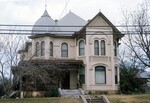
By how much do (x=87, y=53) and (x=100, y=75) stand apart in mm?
3026

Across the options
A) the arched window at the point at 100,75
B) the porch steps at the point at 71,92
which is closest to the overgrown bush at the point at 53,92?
the porch steps at the point at 71,92

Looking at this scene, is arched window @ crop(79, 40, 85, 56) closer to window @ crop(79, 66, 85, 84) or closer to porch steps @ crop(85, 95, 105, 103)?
window @ crop(79, 66, 85, 84)

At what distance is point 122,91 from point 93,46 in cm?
655

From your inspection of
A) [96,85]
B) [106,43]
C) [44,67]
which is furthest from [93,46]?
[44,67]

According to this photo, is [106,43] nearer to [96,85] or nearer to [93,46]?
[93,46]

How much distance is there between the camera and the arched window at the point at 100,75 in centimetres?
4119

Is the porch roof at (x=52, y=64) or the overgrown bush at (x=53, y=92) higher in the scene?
the porch roof at (x=52, y=64)

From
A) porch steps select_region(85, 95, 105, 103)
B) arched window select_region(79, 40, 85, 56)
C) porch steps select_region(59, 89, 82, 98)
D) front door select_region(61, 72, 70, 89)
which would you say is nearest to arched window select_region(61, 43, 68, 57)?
arched window select_region(79, 40, 85, 56)

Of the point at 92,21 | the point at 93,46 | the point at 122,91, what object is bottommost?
the point at 122,91

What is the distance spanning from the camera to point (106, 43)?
41.8 m

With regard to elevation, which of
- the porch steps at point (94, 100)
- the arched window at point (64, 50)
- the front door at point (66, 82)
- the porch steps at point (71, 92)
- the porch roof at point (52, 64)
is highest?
the arched window at point (64, 50)

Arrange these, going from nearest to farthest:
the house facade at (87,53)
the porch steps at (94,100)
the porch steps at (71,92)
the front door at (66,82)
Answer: the porch steps at (94,100) → the porch steps at (71,92) → the house facade at (87,53) → the front door at (66,82)

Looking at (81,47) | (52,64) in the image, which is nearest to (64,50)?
(81,47)

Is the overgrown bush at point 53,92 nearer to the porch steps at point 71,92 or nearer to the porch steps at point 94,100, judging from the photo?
the porch steps at point 71,92
